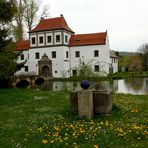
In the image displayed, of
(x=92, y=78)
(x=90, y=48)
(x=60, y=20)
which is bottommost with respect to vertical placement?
(x=92, y=78)

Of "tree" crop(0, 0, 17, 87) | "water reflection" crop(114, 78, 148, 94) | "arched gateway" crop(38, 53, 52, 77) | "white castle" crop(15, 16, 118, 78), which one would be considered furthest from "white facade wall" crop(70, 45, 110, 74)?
"tree" crop(0, 0, 17, 87)

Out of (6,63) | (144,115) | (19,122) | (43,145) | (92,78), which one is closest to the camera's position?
(43,145)

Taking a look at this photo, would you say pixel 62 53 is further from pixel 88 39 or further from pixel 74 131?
pixel 74 131

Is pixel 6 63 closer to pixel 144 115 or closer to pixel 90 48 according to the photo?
pixel 144 115

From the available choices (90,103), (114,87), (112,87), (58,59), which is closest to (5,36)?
(112,87)

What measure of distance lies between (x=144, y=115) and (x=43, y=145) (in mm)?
4897

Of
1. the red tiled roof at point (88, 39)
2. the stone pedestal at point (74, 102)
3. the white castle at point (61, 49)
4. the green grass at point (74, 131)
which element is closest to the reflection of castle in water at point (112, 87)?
the stone pedestal at point (74, 102)

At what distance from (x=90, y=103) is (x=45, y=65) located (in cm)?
5446

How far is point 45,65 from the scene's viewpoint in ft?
Result: 213

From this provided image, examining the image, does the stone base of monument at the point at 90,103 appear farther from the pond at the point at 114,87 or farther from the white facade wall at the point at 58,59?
the white facade wall at the point at 58,59

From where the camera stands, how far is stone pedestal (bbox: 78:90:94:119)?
1072cm

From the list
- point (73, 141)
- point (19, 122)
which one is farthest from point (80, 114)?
point (73, 141)

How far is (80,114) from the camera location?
10797mm

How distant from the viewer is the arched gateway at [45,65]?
64562 mm
